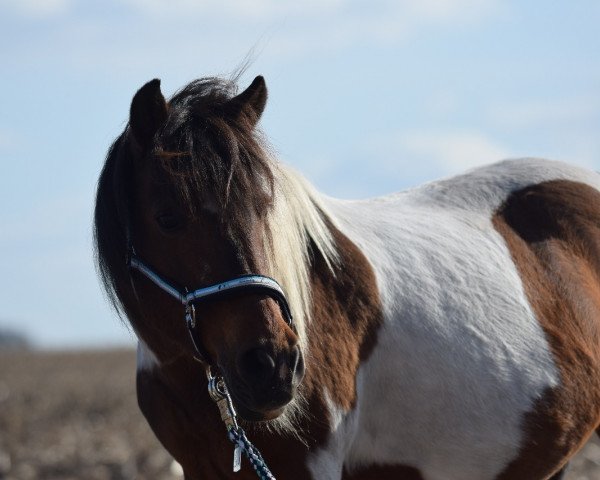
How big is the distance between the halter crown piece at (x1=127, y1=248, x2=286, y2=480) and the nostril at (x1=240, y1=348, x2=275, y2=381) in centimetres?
23

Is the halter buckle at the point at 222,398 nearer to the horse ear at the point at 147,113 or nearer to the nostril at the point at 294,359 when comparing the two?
the nostril at the point at 294,359

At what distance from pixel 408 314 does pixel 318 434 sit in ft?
2.28

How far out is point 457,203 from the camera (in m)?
5.16

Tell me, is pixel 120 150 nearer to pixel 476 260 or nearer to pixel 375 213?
pixel 375 213

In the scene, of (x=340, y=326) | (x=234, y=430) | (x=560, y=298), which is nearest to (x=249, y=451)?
(x=234, y=430)

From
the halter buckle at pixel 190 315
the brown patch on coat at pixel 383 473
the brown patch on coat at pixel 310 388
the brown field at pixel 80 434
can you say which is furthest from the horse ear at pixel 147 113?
the brown field at pixel 80 434

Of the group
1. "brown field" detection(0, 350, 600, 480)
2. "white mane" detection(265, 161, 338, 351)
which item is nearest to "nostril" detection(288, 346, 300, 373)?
"white mane" detection(265, 161, 338, 351)

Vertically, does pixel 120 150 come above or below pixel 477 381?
above

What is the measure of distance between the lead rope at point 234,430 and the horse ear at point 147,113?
94cm

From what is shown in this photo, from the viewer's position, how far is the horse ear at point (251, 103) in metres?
4.08

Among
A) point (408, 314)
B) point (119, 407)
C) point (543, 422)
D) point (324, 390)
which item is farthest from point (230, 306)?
point (119, 407)

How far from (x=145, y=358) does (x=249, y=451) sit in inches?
31.5

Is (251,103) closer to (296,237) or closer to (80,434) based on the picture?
(296,237)

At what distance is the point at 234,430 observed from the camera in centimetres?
396
